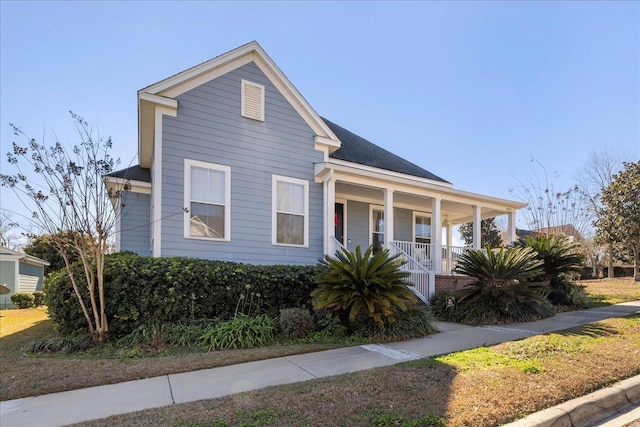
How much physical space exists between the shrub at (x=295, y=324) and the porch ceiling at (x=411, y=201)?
4.89 m

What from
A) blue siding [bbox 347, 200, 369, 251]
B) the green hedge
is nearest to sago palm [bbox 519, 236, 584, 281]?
blue siding [bbox 347, 200, 369, 251]

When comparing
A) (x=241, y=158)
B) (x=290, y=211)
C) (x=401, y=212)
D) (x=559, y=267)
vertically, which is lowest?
(x=559, y=267)

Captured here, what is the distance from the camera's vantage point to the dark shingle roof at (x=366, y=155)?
12.0 metres

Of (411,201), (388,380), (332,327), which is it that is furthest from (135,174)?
(388,380)

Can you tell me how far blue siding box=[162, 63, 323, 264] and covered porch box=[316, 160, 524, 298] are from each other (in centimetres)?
72

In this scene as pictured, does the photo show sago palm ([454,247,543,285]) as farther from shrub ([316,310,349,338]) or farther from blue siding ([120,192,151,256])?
blue siding ([120,192,151,256])

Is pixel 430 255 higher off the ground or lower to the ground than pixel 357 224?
lower

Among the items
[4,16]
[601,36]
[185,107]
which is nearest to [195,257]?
[185,107]

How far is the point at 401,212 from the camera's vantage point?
46.1ft

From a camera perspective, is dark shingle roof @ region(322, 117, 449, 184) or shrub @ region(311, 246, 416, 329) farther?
dark shingle roof @ region(322, 117, 449, 184)

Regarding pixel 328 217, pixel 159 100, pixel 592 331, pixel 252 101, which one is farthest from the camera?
pixel 328 217

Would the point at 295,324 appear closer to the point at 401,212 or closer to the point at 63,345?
the point at 63,345

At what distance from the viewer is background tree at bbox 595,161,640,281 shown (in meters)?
17.8

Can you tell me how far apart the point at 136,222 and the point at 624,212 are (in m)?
22.1
